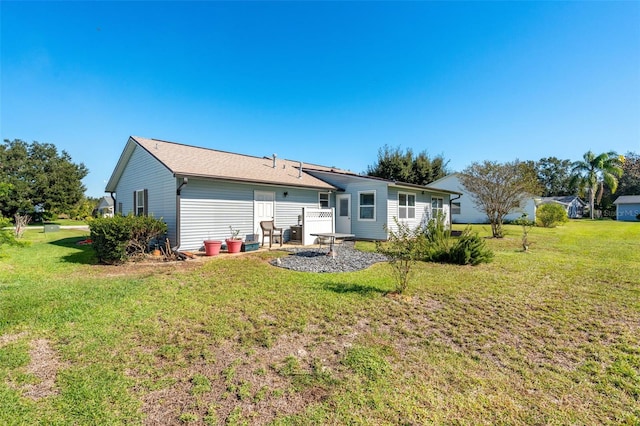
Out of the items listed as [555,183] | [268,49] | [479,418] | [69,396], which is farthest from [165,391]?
[555,183]

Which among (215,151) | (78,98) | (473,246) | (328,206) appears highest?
(78,98)

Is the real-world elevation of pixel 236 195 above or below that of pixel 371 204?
above

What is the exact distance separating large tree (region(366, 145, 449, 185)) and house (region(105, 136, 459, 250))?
10.6m

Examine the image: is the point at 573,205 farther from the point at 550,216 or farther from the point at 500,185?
the point at 500,185

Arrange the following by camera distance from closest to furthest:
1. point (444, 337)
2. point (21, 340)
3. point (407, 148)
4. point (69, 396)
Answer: point (69, 396), point (21, 340), point (444, 337), point (407, 148)

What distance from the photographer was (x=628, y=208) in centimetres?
3981

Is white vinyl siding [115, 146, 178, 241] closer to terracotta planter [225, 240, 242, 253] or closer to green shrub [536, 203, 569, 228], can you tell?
terracotta planter [225, 240, 242, 253]

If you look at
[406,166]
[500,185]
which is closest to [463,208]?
[406,166]

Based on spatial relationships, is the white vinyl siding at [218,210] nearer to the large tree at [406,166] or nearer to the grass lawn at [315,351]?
the grass lawn at [315,351]

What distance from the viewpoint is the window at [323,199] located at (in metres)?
14.8

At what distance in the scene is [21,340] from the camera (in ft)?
11.8

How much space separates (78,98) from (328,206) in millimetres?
12743

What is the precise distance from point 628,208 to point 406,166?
37.5 m

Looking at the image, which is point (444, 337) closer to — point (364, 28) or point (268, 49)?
point (364, 28)
